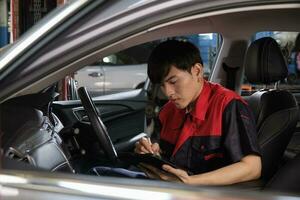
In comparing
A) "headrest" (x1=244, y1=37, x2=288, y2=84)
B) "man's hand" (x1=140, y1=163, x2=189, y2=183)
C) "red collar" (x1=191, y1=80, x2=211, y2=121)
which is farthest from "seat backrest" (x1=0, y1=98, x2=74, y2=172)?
"headrest" (x1=244, y1=37, x2=288, y2=84)

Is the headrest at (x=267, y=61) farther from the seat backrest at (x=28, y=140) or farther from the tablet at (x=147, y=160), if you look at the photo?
the seat backrest at (x=28, y=140)

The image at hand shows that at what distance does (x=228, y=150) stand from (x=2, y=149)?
2.71 feet

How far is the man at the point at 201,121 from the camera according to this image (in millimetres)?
1996

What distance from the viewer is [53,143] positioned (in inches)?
75.8

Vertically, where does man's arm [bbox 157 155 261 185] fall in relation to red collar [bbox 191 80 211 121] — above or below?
below

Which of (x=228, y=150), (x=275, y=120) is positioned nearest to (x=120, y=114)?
(x=275, y=120)

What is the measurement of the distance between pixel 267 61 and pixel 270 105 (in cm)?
21

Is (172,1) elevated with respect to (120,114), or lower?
elevated

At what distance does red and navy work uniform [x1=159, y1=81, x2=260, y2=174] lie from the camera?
6.62 feet

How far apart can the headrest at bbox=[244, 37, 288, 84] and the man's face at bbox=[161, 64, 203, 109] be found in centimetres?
59

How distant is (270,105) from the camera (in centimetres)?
259

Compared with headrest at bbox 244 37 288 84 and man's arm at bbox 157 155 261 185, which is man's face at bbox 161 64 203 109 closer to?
man's arm at bbox 157 155 261 185

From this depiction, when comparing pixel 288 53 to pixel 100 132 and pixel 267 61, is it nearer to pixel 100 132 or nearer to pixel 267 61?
pixel 267 61

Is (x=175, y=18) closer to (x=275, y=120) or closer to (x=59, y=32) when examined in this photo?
(x=59, y=32)
